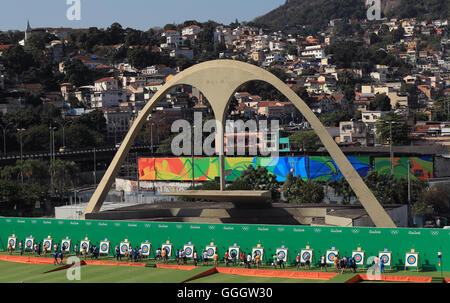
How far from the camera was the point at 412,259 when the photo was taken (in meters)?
28.9

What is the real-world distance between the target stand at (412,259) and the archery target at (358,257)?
5.48ft

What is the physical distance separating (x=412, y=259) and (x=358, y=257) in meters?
2.06

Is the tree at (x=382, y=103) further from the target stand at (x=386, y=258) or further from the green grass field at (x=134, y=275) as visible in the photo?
the target stand at (x=386, y=258)

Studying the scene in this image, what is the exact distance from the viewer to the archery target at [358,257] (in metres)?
29.8

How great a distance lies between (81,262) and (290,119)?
126543 millimetres

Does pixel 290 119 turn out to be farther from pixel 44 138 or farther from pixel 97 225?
pixel 97 225

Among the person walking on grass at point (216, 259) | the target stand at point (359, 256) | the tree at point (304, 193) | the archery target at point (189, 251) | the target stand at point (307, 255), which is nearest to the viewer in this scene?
the target stand at point (359, 256)

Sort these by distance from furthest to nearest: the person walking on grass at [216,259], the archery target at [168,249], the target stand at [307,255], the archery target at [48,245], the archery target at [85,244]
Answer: the archery target at [48,245], the archery target at [85,244], the archery target at [168,249], the person walking on grass at [216,259], the target stand at [307,255]

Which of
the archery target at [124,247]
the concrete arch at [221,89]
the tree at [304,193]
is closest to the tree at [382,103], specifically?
the tree at [304,193]

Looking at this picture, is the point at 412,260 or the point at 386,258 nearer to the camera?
the point at 412,260

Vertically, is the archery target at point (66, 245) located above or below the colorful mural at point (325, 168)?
below

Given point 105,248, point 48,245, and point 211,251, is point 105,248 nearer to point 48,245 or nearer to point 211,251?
point 48,245

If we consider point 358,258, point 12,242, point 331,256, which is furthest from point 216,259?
point 12,242

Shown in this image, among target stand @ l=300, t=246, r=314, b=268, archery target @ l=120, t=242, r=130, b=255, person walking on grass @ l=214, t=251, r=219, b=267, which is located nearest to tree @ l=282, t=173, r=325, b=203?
archery target @ l=120, t=242, r=130, b=255
